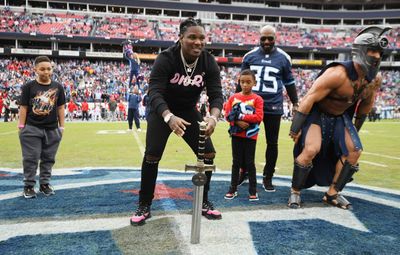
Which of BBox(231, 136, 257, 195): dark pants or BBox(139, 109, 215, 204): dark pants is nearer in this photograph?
BBox(139, 109, 215, 204): dark pants

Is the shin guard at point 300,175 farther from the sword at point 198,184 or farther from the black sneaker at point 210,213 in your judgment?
the sword at point 198,184

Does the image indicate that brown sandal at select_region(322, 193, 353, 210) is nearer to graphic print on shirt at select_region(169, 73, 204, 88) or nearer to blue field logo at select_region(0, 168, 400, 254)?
blue field logo at select_region(0, 168, 400, 254)

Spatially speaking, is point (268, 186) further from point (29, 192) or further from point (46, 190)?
point (29, 192)

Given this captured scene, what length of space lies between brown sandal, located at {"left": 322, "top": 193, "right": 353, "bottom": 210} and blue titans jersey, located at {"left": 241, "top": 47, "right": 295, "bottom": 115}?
1264mm

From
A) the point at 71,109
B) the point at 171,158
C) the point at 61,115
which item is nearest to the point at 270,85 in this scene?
the point at 61,115

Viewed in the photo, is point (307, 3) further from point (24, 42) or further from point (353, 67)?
point (353, 67)

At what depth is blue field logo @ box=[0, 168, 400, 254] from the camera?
101 inches

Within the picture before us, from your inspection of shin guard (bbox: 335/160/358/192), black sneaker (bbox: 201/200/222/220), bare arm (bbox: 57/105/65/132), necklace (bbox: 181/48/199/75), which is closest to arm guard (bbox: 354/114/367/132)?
shin guard (bbox: 335/160/358/192)

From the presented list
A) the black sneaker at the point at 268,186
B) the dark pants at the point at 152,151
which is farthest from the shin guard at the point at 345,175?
the dark pants at the point at 152,151

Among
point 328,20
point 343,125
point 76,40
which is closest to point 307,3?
point 328,20

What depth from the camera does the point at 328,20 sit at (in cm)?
5891

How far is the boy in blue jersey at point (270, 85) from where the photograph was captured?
449cm

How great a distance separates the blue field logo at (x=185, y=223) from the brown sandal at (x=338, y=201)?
91 mm

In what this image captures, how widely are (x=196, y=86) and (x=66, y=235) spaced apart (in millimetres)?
1715
